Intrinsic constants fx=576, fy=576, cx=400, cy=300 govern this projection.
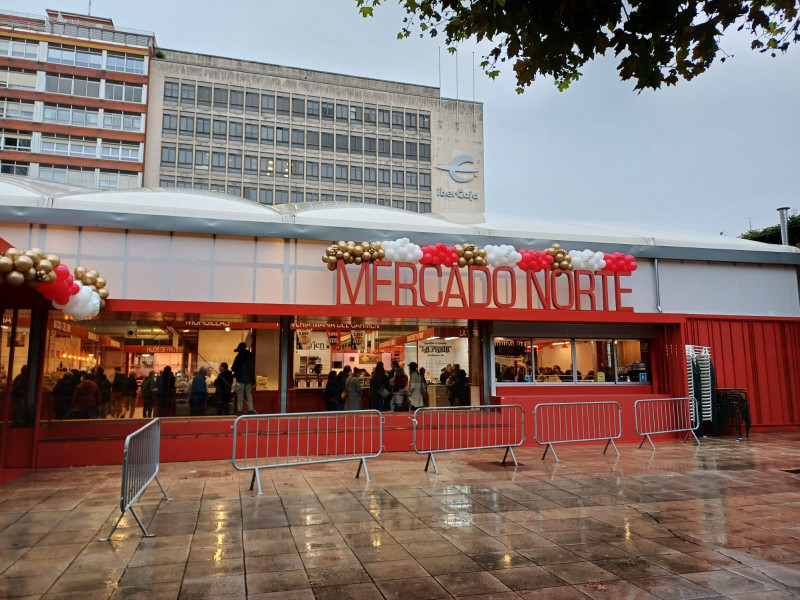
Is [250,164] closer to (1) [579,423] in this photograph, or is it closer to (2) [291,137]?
(2) [291,137]

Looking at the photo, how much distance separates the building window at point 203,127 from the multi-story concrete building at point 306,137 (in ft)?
0.30

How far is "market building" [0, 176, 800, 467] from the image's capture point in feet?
36.2

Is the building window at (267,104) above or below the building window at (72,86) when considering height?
above

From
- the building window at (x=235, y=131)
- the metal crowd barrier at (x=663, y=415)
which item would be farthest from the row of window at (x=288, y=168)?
the metal crowd barrier at (x=663, y=415)

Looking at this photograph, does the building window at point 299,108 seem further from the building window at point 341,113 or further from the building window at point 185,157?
the building window at point 185,157

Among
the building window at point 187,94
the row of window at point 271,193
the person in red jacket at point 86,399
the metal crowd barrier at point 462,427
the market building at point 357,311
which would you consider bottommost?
the metal crowd barrier at point 462,427

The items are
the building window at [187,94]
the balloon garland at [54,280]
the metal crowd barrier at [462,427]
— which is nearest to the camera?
the balloon garland at [54,280]

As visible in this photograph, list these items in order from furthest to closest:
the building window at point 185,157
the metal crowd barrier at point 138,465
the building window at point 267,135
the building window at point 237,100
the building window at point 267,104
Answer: the building window at point 267,104 → the building window at point 267,135 → the building window at point 237,100 → the building window at point 185,157 → the metal crowd barrier at point 138,465

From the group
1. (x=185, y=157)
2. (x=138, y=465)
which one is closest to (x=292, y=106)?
(x=185, y=157)

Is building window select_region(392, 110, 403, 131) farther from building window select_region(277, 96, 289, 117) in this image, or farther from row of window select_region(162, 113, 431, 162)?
building window select_region(277, 96, 289, 117)

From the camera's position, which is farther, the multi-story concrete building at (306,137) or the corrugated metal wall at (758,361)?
the multi-story concrete building at (306,137)

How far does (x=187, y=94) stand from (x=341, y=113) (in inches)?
599

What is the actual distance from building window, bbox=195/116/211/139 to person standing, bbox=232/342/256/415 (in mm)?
48356

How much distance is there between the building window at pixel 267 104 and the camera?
57.8 meters
